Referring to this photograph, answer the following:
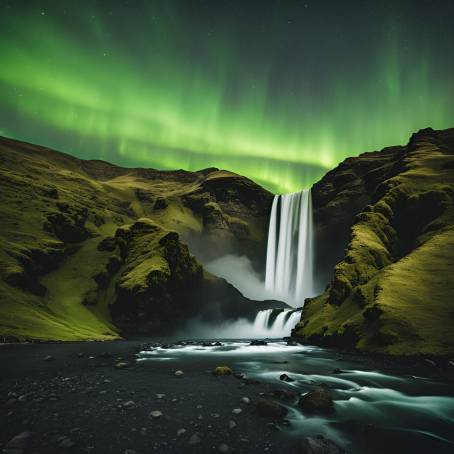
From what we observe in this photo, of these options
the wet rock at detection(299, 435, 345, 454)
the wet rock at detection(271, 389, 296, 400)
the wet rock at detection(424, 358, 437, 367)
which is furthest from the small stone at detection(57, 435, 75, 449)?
the wet rock at detection(424, 358, 437, 367)

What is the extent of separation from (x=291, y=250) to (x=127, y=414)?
124700 millimetres

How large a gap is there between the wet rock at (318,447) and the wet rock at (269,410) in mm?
3007

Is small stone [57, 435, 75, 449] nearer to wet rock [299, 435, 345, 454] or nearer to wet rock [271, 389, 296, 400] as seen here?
wet rock [299, 435, 345, 454]

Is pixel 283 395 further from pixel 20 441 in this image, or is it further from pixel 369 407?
pixel 20 441

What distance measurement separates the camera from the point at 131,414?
1185 centimetres

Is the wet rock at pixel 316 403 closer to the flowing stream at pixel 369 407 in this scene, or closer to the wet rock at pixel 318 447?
the flowing stream at pixel 369 407

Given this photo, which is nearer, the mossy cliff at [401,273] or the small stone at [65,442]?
the small stone at [65,442]

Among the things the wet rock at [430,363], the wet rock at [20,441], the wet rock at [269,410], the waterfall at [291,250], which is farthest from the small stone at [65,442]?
the waterfall at [291,250]

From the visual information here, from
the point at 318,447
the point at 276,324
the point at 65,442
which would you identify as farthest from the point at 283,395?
the point at 276,324

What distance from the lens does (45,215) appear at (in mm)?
94875

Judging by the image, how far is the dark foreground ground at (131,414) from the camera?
363 inches

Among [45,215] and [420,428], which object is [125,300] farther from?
[420,428]

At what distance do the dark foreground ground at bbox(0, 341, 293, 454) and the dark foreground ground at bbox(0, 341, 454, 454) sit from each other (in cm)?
→ 3

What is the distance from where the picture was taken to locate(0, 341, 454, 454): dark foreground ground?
9.23 m
